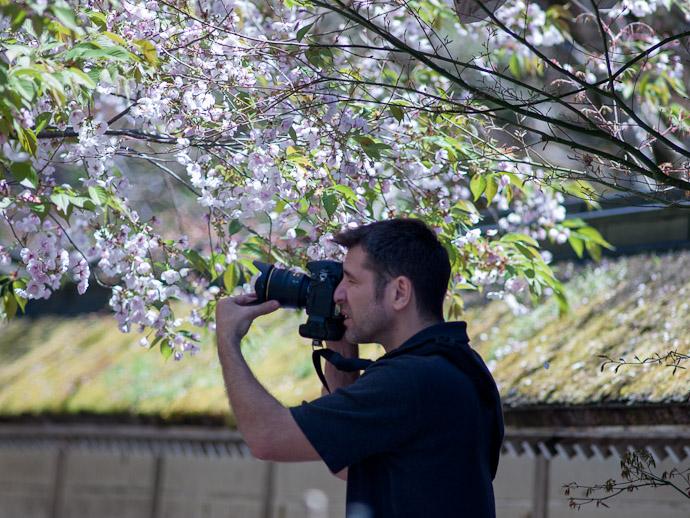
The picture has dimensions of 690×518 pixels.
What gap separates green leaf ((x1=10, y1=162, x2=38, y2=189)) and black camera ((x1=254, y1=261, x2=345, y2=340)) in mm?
1030

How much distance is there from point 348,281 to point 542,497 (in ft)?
11.7

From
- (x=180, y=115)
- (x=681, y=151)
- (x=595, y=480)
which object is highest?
(x=180, y=115)

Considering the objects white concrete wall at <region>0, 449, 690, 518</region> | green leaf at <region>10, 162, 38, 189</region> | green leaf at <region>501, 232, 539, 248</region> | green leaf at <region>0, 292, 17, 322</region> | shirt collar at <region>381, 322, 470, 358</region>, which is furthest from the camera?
white concrete wall at <region>0, 449, 690, 518</region>

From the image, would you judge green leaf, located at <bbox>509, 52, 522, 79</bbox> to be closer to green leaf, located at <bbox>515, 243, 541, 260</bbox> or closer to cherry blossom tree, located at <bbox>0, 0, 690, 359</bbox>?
cherry blossom tree, located at <bbox>0, 0, 690, 359</bbox>

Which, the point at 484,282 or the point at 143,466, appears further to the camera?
the point at 143,466

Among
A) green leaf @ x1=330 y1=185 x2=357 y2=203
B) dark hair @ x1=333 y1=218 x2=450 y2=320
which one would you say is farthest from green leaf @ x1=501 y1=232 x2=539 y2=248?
dark hair @ x1=333 y1=218 x2=450 y2=320

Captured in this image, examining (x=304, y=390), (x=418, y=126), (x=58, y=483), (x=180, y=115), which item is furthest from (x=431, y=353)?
(x=58, y=483)

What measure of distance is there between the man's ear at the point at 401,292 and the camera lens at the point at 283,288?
1.06 ft

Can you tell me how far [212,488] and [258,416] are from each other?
20.1 feet

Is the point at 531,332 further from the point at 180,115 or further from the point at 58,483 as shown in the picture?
the point at 58,483

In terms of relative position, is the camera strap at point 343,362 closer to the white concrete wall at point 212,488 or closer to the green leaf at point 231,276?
the green leaf at point 231,276

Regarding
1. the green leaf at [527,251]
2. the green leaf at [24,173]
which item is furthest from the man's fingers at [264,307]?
the green leaf at [527,251]

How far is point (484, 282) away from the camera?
4.42 meters

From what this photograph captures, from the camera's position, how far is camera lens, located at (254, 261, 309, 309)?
2.74 meters
